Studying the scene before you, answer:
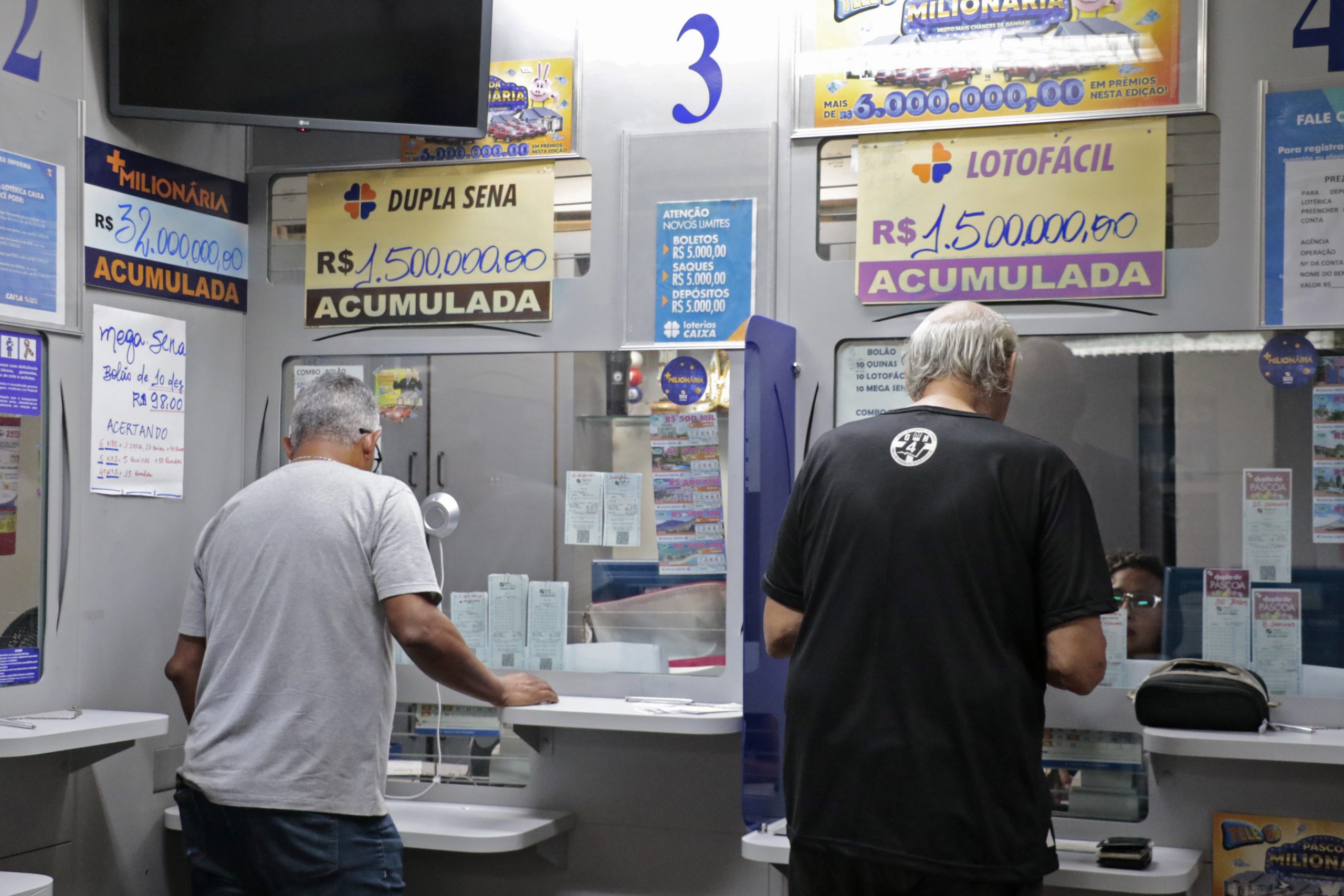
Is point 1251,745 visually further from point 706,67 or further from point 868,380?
point 706,67

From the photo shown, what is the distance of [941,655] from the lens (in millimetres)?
2150

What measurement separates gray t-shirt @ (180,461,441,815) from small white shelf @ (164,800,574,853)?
1.72ft

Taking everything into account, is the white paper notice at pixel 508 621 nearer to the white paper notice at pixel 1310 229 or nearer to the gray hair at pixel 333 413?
the gray hair at pixel 333 413

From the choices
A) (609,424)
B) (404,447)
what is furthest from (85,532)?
(609,424)

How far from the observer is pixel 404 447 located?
3.74 metres

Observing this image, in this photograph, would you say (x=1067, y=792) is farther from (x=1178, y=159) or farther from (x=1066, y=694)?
(x=1178, y=159)

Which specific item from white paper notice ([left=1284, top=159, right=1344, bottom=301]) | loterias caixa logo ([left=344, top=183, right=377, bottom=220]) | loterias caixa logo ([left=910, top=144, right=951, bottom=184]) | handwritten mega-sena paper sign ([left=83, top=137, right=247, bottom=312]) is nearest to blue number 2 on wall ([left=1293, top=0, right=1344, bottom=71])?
white paper notice ([left=1284, top=159, right=1344, bottom=301])

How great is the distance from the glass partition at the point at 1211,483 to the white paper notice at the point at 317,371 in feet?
6.10

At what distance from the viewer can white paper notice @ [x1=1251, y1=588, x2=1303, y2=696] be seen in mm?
2957

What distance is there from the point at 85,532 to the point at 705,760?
1717 millimetres

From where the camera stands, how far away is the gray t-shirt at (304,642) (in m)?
2.57

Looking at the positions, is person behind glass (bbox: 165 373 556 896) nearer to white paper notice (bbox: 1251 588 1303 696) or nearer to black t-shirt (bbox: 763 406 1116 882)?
black t-shirt (bbox: 763 406 1116 882)

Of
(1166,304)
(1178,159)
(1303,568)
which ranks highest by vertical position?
(1178,159)

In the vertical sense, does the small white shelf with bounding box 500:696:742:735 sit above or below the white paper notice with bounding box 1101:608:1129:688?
below
